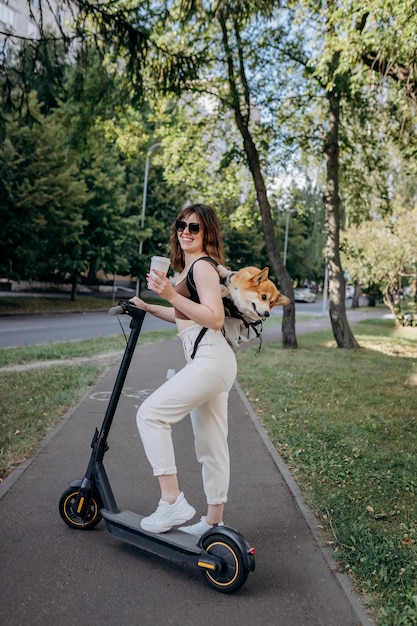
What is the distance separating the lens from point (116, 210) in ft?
105

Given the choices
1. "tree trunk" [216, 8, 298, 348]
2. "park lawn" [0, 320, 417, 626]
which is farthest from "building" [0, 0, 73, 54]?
"tree trunk" [216, 8, 298, 348]

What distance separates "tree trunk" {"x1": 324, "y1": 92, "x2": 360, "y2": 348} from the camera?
1539 cm

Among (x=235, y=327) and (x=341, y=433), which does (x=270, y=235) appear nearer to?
(x=341, y=433)

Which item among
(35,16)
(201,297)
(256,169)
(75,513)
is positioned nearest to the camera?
(201,297)

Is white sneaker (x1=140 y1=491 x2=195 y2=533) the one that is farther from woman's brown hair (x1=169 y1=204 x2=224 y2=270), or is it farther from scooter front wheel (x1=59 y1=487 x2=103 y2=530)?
woman's brown hair (x1=169 y1=204 x2=224 y2=270)

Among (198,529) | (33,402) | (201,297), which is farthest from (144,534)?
(33,402)

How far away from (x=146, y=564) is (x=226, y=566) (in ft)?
1.68

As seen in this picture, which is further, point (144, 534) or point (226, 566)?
point (144, 534)

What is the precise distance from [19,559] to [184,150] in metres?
15.6

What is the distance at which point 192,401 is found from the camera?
3068 millimetres

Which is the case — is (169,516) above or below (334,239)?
below

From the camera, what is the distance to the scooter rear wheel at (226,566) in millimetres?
2893

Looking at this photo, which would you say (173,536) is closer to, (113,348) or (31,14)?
(31,14)

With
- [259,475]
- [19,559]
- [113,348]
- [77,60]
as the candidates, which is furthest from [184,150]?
[19,559]
